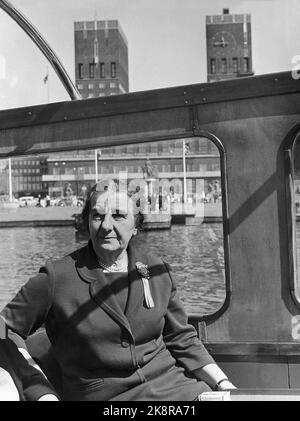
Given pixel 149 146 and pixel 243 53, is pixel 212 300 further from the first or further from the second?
pixel 243 53

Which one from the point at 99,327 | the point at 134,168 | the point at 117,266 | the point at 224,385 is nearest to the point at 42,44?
the point at 134,168

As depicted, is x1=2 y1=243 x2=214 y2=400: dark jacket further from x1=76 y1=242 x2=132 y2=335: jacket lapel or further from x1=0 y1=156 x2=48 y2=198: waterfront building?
x1=0 y1=156 x2=48 y2=198: waterfront building

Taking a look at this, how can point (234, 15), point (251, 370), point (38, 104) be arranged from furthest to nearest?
point (38, 104) < point (251, 370) < point (234, 15)

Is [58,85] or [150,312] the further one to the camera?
[58,85]

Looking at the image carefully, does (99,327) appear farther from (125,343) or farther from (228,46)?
(228,46)

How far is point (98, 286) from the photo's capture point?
2391 millimetres

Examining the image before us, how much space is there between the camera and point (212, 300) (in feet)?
8.80

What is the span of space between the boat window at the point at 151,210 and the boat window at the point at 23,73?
320mm

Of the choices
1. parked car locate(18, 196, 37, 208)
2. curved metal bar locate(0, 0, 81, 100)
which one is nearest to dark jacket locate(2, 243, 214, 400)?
parked car locate(18, 196, 37, 208)

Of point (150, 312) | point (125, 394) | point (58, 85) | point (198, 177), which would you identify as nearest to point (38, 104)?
point (58, 85)

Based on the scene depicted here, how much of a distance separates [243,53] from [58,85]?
798 mm

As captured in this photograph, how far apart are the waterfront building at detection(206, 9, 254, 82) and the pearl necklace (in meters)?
0.80

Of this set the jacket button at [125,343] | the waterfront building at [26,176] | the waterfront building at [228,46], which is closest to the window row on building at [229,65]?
the waterfront building at [228,46]
